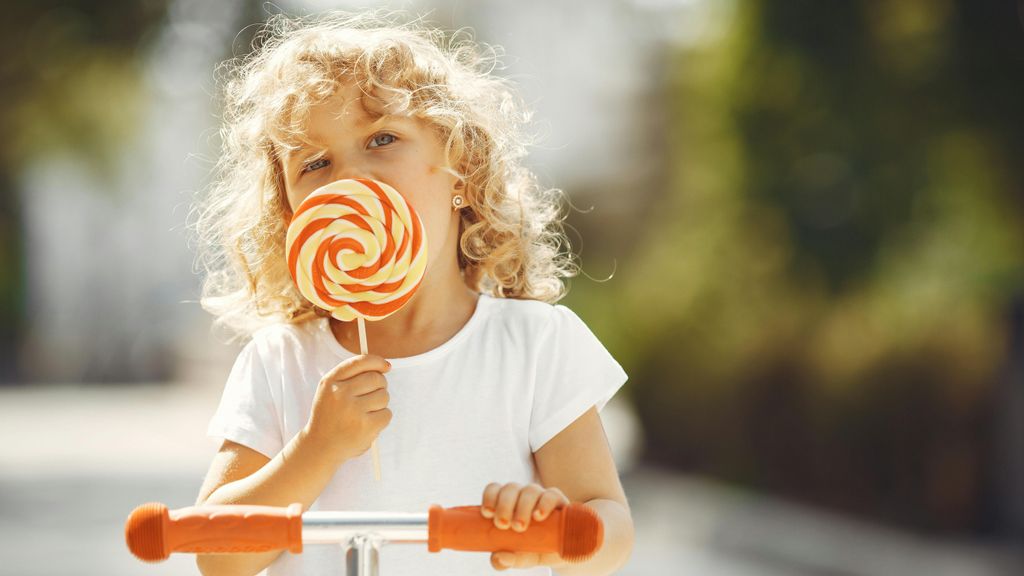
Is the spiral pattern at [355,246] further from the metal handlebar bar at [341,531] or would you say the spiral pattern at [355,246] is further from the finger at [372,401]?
the metal handlebar bar at [341,531]

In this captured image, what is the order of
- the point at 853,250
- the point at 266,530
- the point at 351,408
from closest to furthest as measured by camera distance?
the point at 266,530, the point at 351,408, the point at 853,250

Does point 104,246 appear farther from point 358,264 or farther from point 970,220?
point 358,264

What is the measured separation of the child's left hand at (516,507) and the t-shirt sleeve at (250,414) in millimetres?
591

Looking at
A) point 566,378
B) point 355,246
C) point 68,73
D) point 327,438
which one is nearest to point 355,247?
A: point 355,246

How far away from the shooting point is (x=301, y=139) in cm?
211

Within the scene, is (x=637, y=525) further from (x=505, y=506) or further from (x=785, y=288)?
(x=505, y=506)

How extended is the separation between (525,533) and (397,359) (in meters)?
0.61

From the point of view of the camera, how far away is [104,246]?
1249 inches

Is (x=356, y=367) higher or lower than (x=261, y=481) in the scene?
higher

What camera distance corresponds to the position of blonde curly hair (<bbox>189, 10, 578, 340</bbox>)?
220cm

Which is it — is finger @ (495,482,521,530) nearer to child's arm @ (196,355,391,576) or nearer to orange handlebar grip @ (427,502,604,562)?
orange handlebar grip @ (427,502,604,562)

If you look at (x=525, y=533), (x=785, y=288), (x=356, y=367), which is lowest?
(x=525, y=533)

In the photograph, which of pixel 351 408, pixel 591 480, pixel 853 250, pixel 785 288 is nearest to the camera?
pixel 351 408

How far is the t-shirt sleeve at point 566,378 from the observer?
2.10m
